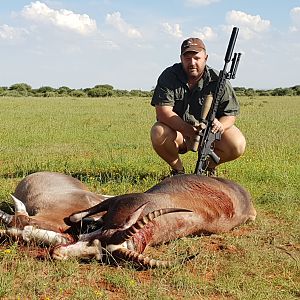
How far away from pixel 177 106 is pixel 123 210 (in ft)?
11.4

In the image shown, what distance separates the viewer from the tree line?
5362 centimetres

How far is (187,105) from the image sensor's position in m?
8.21

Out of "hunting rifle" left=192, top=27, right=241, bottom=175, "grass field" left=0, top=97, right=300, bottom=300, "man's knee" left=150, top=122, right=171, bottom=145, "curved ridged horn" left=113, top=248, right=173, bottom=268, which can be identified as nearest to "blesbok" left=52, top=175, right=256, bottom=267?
"curved ridged horn" left=113, top=248, right=173, bottom=268

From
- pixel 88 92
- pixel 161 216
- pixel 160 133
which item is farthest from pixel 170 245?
pixel 88 92

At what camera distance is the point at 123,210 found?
5.06m

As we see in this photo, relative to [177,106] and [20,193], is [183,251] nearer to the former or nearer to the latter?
[20,193]

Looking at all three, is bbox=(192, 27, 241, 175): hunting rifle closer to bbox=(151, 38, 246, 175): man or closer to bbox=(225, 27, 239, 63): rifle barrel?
bbox=(225, 27, 239, 63): rifle barrel

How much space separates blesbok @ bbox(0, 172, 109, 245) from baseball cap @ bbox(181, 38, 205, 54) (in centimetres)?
255

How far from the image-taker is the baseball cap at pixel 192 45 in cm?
779

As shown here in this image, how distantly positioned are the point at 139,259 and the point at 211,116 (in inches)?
142

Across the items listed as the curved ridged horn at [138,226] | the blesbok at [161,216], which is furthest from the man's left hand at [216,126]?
the curved ridged horn at [138,226]

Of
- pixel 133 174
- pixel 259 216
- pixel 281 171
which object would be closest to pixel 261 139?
pixel 281 171

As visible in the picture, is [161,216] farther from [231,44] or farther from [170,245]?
[231,44]

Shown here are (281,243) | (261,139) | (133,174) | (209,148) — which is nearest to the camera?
(281,243)
